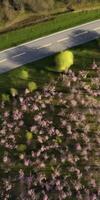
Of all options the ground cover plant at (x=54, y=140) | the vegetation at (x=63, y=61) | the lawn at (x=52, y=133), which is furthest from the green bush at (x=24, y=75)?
the vegetation at (x=63, y=61)

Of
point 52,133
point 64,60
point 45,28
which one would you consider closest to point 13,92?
point 52,133

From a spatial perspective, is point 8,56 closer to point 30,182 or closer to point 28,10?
point 28,10

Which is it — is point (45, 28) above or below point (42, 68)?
above

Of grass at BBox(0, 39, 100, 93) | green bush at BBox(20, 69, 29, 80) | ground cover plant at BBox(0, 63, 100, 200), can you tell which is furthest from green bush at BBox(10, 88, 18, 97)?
green bush at BBox(20, 69, 29, 80)

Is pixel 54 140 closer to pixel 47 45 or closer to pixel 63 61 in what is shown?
pixel 63 61

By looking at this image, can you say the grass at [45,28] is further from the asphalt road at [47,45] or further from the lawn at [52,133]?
the lawn at [52,133]

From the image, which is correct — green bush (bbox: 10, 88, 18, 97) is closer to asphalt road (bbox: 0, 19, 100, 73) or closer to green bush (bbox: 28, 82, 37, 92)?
green bush (bbox: 28, 82, 37, 92)
